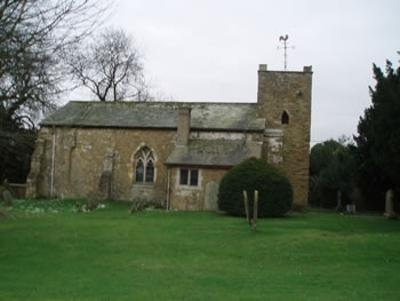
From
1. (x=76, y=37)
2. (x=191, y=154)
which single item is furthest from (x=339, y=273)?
(x=191, y=154)

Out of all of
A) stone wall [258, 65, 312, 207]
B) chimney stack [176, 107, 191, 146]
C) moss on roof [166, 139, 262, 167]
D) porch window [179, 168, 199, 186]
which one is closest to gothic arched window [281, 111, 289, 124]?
stone wall [258, 65, 312, 207]

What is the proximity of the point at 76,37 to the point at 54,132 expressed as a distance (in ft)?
98.0

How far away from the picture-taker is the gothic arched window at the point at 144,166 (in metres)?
43.3

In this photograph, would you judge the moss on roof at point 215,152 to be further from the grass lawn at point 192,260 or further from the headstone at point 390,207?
the grass lawn at point 192,260

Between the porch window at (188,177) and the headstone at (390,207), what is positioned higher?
the porch window at (188,177)

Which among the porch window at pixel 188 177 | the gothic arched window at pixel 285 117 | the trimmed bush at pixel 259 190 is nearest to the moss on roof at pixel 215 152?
the porch window at pixel 188 177

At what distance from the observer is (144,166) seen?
4353cm

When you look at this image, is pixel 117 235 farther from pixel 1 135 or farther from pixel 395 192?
pixel 395 192

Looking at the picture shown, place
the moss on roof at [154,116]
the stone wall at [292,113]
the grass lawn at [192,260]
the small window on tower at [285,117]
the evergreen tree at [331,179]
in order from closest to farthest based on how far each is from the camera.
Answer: the grass lawn at [192,260] → the stone wall at [292,113] → the moss on roof at [154,116] → the small window on tower at [285,117] → the evergreen tree at [331,179]

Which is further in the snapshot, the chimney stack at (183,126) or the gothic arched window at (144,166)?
the gothic arched window at (144,166)

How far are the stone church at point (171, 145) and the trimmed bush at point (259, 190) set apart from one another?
15.5 ft

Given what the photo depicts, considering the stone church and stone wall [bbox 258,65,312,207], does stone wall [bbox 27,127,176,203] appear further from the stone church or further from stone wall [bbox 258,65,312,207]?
stone wall [bbox 258,65,312,207]

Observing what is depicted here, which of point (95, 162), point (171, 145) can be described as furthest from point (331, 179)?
point (95, 162)

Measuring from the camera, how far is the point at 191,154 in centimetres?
3984
